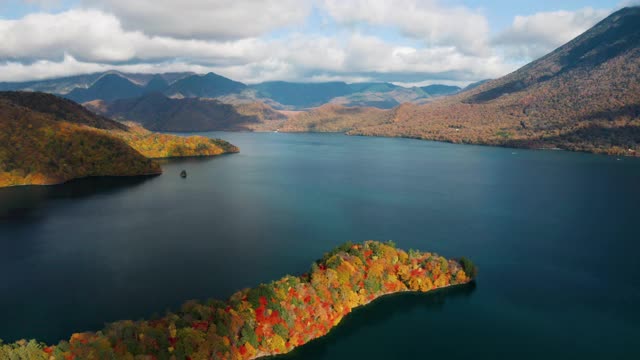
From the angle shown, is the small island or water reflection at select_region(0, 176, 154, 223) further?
water reflection at select_region(0, 176, 154, 223)

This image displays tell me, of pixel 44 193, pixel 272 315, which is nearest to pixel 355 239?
pixel 272 315

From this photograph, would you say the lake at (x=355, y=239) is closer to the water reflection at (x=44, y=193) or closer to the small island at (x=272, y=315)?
the water reflection at (x=44, y=193)

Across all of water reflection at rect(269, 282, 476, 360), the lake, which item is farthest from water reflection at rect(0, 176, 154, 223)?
water reflection at rect(269, 282, 476, 360)

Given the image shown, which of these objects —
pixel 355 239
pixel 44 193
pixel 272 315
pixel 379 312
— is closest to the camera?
pixel 272 315

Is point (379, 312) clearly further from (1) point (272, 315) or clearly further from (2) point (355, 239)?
(2) point (355, 239)

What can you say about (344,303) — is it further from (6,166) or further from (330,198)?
(6,166)

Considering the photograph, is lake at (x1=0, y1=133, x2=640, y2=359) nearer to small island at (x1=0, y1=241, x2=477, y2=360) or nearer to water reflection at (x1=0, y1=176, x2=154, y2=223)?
water reflection at (x1=0, y1=176, x2=154, y2=223)

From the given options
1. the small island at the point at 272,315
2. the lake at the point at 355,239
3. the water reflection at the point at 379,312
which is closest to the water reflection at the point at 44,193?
the lake at the point at 355,239
